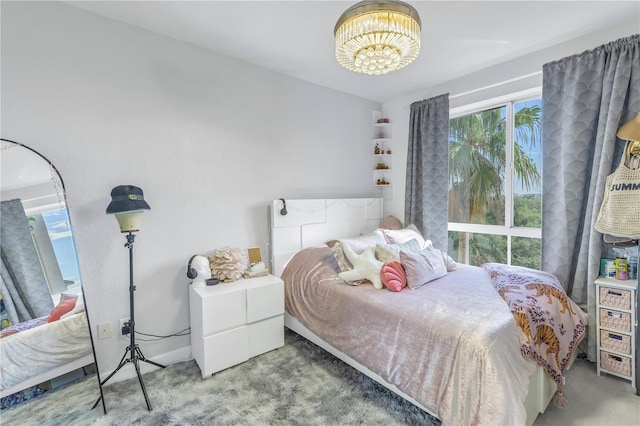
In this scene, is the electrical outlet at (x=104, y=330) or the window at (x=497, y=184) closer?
the electrical outlet at (x=104, y=330)

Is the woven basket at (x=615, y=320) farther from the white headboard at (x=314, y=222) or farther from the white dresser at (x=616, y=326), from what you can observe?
the white headboard at (x=314, y=222)

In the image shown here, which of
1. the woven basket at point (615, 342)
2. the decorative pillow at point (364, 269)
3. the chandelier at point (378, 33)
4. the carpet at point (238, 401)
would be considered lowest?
the carpet at point (238, 401)

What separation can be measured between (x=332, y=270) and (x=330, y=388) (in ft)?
2.75

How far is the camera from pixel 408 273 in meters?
2.08

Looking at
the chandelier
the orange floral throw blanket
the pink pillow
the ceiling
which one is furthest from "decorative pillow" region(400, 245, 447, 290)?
the ceiling

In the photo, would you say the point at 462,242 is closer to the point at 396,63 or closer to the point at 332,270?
the point at 332,270

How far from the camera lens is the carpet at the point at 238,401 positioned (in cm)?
162

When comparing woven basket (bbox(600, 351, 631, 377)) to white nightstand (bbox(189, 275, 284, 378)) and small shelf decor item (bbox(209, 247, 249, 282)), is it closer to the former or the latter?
white nightstand (bbox(189, 275, 284, 378))

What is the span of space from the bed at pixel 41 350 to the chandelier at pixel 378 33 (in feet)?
7.35

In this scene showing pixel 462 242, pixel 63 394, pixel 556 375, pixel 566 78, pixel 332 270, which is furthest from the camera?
pixel 462 242

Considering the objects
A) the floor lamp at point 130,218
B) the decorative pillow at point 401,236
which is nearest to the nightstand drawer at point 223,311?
the floor lamp at point 130,218

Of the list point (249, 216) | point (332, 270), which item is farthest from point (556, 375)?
point (249, 216)

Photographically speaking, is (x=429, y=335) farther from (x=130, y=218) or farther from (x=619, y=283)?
(x=130, y=218)

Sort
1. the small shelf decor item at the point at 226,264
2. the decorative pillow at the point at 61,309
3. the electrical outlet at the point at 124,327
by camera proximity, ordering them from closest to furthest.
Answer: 1. the decorative pillow at the point at 61,309
2. the electrical outlet at the point at 124,327
3. the small shelf decor item at the point at 226,264
